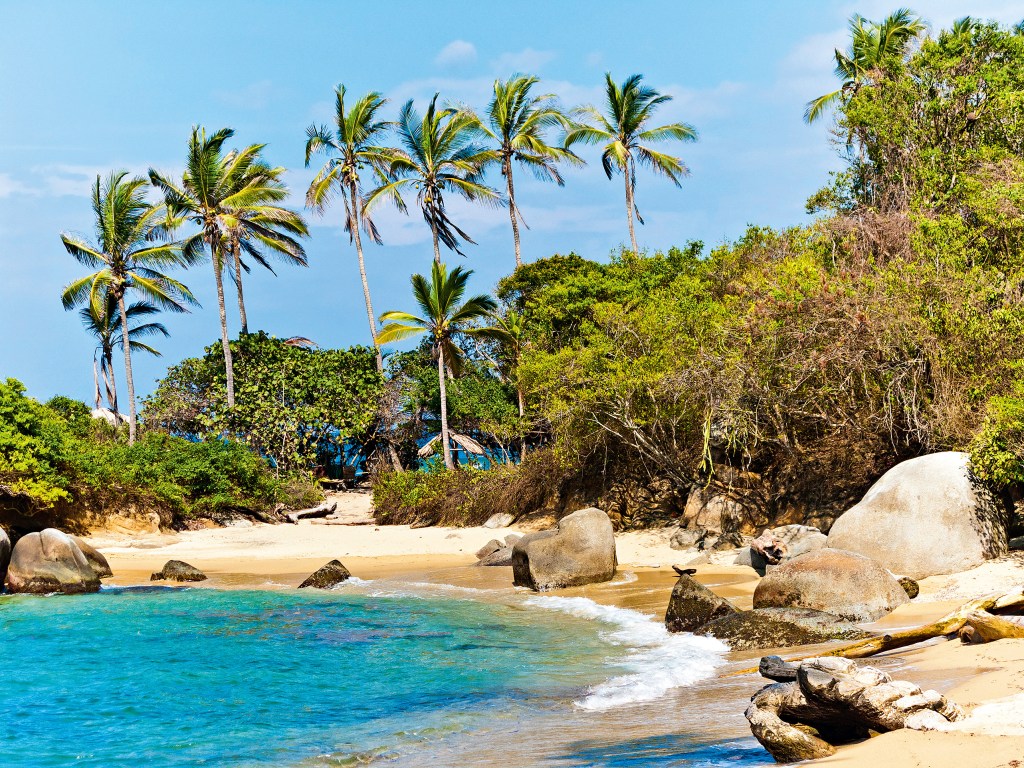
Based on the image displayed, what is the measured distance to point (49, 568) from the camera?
48.9 ft

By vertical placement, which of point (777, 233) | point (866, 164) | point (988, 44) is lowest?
point (777, 233)

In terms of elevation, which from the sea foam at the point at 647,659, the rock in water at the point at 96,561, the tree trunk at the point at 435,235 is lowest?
the sea foam at the point at 647,659

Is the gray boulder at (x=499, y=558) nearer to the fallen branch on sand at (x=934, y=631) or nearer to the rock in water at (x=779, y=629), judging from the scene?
the rock in water at (x=779, y=629)

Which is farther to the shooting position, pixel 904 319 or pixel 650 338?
pixel 650 338

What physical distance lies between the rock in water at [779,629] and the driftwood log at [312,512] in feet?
61.7

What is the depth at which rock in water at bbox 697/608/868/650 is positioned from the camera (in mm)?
7957

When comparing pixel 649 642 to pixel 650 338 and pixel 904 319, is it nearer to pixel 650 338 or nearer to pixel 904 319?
pixel 904 319

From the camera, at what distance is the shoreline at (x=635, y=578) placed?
4.16 meters

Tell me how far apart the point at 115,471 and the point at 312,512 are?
252 inches

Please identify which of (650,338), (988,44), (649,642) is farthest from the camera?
(988,44)

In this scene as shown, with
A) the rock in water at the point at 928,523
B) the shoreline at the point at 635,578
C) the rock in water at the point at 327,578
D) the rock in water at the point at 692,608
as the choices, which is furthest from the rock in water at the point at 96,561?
the rock in water at the point at 928,523

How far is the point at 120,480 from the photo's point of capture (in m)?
21.4

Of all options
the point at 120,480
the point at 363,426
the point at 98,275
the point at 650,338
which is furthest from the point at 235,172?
the point at 650,338

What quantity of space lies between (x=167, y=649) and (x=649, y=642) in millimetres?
5799
